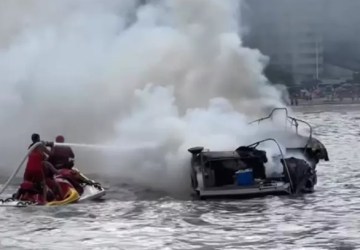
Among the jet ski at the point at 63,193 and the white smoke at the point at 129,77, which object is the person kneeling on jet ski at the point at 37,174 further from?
the white smoke at the point at 129,77

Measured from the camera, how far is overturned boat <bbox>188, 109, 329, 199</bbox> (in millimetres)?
16234

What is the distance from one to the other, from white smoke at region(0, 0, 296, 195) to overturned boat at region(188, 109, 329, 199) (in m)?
4.44

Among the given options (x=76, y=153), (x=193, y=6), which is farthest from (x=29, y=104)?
(x=193, y=6)

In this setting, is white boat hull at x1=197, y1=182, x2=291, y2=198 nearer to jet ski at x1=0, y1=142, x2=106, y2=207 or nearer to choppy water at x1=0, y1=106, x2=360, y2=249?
choppy water at x1=0, y1=106, x2=360, y2=249

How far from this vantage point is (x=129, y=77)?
2433 cm

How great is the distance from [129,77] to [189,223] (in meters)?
11.4

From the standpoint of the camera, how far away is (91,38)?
88.1 ft

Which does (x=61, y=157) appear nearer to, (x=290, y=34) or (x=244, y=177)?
(x=244, y=177)

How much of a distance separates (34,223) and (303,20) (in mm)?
7177

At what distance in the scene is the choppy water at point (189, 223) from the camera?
458 inches

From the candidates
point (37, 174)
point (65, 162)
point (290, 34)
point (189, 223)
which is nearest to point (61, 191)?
point (37, 174)

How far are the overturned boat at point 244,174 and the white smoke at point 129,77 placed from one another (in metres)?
4.44

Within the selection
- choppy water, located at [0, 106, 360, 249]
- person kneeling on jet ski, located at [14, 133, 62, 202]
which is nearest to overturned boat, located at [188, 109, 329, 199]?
choppy water, located at [0, 106, 360, 249]

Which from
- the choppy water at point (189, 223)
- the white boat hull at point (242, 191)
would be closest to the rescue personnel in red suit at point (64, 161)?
the choppy water at point (189, 223)
